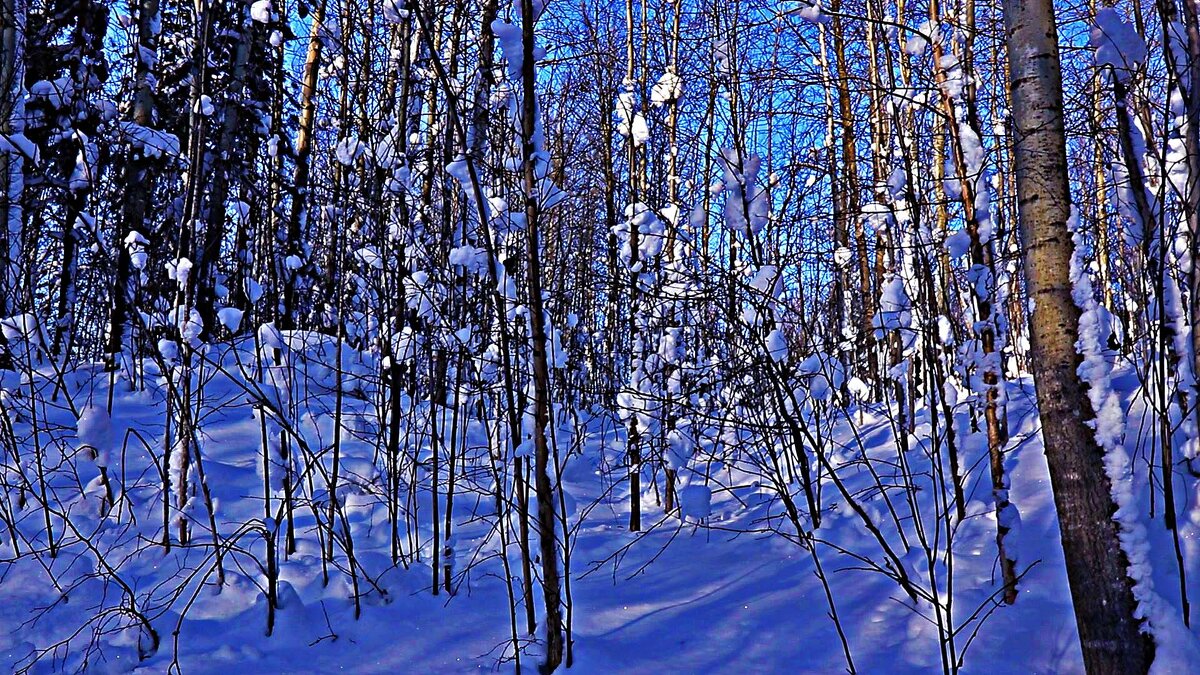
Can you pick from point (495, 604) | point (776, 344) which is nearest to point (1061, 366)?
point (776, 344)

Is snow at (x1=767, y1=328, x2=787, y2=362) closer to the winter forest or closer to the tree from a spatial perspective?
the winter forest

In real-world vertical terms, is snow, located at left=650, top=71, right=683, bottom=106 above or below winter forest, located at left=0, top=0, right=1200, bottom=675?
above

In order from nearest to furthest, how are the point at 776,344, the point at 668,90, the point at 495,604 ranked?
the point at 776,344, the point at 495,604, the point at 668,90

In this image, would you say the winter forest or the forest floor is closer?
the winter forest

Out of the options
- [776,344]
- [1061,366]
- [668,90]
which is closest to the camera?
[1061,366]

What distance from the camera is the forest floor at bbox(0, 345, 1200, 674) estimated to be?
3.15 meters

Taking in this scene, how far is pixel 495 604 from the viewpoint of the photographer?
12.5 feet

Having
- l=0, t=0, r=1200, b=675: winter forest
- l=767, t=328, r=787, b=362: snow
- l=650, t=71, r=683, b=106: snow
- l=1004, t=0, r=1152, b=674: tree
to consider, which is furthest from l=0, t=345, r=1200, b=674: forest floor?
l=650, t=71, r=683, b=106: snow

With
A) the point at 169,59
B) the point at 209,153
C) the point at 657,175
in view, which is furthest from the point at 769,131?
the point at 169,59

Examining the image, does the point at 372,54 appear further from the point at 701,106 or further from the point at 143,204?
the point at 143,204

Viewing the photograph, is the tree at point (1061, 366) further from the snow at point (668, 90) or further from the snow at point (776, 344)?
the snow at point (668, 90)

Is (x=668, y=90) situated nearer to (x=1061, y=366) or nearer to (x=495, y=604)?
(x=1061, y=366)

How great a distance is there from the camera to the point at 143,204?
8.09 metres

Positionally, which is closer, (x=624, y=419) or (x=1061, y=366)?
(x=1061, y=366)
